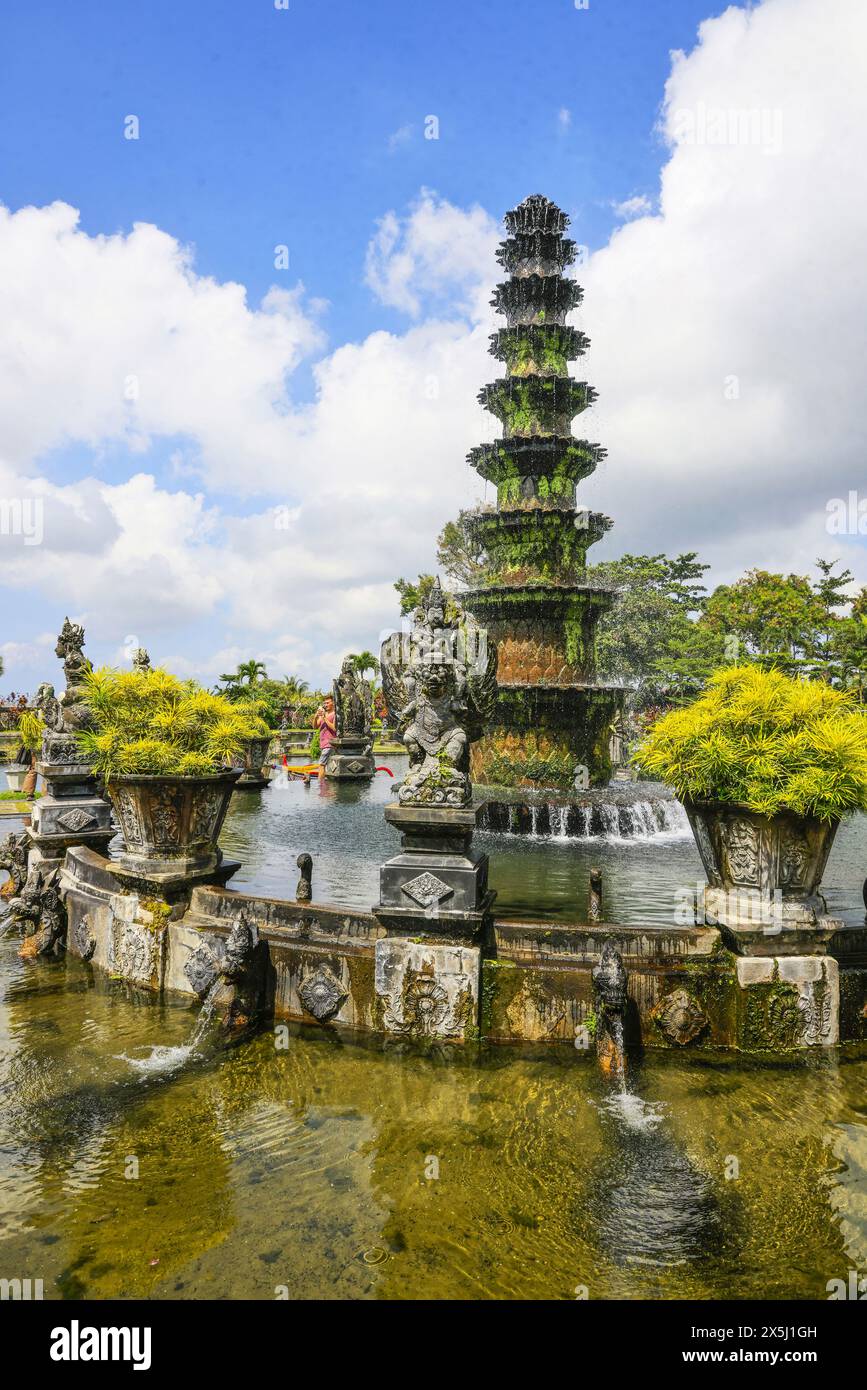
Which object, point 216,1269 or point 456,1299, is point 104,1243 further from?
point 456,1299

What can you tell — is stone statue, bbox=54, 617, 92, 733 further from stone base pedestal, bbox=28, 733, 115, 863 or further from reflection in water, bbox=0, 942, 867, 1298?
reflection in water, bbox=0, 942, 867, 1298

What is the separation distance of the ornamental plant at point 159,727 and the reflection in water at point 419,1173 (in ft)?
7.36

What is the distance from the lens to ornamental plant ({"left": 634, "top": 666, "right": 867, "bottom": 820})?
479 centimetres

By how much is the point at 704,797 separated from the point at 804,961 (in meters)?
1.31

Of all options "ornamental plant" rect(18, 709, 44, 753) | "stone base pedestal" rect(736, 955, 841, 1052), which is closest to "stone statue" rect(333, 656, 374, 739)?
"ornamental plant" rect(18, 709, 44, 753)

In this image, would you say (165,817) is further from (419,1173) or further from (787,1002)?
(787,1002)

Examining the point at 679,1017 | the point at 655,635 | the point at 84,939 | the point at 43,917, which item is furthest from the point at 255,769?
the point at 655,635

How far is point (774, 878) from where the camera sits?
199 inches

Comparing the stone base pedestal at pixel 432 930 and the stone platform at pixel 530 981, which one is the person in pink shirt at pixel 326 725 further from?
the stone base pedestal at pixel 432 930

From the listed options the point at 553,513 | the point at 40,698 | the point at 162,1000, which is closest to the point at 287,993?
the point at 162,1000


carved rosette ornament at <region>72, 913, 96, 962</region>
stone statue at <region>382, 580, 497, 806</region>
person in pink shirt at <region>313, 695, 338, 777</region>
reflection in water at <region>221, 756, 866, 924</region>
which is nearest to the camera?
stone statue at <region>382, 580, 497, 806</region>

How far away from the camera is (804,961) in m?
5.04

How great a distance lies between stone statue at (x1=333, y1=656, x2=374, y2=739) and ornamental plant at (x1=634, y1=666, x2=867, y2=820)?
17332 millimetres

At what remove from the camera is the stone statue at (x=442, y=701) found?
5.65m
